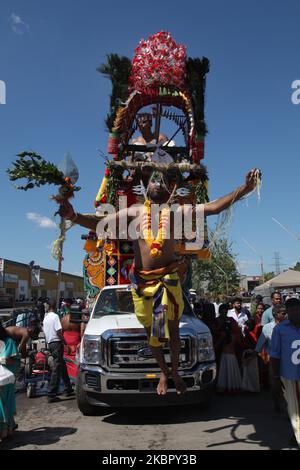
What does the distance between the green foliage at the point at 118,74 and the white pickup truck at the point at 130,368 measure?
3877 mm

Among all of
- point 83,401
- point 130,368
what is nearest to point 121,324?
point 130,368

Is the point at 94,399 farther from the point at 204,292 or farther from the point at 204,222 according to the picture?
the point at 204,292

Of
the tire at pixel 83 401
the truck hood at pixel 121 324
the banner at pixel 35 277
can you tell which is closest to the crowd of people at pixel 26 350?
the truck hood at pixel 121 324

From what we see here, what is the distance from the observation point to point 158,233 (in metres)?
4.16

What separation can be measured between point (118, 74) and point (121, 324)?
14.0 ft

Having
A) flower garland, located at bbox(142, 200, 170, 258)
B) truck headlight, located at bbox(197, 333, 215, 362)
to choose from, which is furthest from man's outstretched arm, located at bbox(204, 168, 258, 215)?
truck headlight, located at bbox(197, 333, 215, 362)

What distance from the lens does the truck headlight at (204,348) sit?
6082 mm

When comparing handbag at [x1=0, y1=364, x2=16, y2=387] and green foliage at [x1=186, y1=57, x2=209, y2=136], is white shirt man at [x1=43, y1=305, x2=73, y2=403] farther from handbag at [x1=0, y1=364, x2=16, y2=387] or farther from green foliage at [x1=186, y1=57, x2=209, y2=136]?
green foliage at [x1=186, y1=57, x2=209, y2=136]

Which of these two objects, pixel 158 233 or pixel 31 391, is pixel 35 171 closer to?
pixel 158 233

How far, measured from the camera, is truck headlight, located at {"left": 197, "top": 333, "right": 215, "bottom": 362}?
20.0 feet

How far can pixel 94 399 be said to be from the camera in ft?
19.4

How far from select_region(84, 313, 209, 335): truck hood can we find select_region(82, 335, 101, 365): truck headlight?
3.2 inches

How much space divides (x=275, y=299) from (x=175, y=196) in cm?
563
